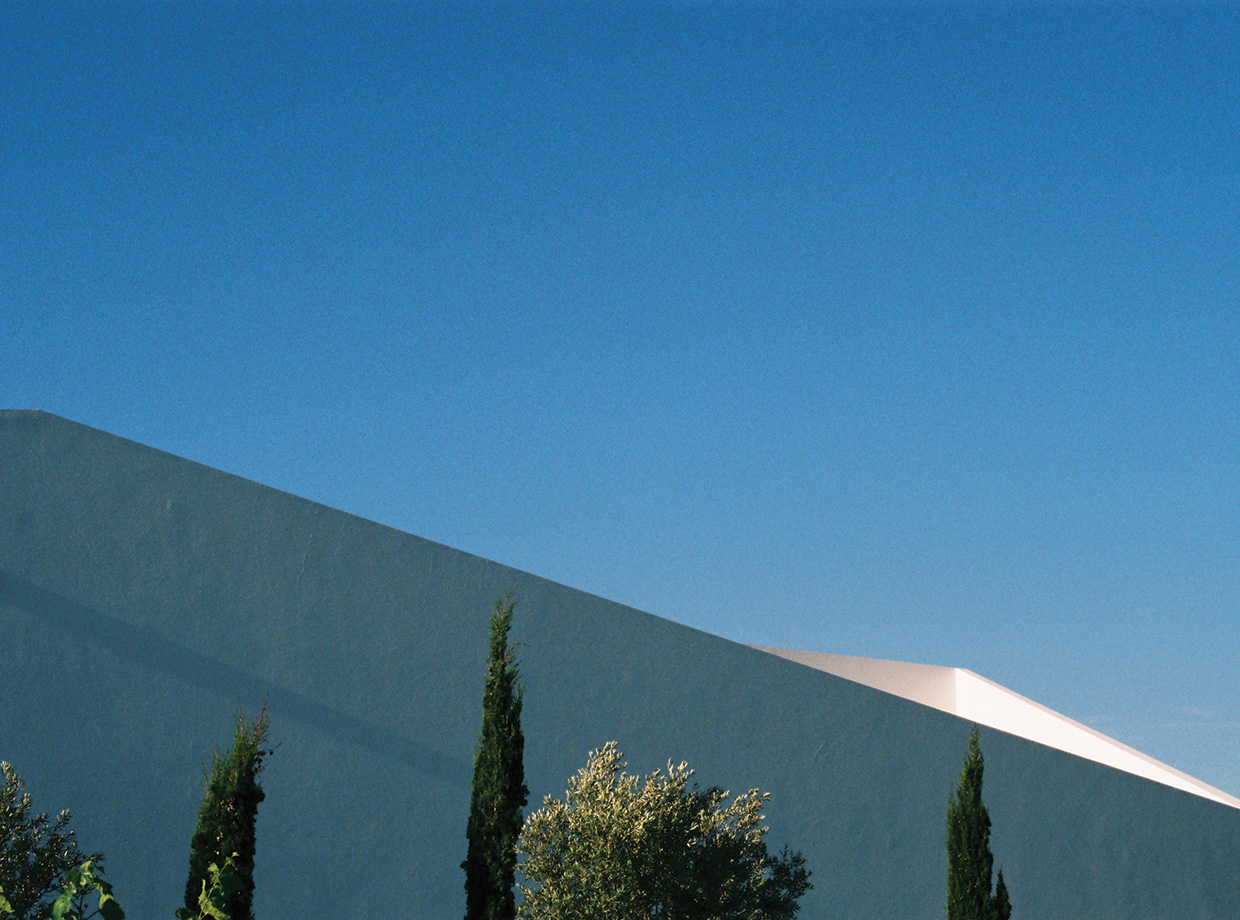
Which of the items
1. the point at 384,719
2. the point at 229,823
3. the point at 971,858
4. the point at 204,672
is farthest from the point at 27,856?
the point at 971,858

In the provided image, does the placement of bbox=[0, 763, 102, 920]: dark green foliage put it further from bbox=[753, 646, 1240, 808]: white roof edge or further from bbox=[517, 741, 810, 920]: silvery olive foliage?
bbox=[753, 646, 1240, 808]: white roof edge

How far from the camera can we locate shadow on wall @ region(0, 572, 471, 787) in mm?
14172

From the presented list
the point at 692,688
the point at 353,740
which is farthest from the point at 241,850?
the point at 692,688

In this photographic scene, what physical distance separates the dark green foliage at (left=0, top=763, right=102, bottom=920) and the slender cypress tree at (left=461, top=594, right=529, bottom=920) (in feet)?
11.5

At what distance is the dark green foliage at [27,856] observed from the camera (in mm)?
11375

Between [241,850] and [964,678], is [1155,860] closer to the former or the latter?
[964,678]

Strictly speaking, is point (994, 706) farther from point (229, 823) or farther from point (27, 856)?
point (27, 856)

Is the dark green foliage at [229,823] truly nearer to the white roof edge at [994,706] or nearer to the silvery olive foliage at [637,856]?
the silvery olive foliage at [637,856]

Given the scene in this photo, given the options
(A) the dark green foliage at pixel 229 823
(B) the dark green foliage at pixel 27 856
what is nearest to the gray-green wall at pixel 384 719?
(B) the dark green foliage at pixel 27 856

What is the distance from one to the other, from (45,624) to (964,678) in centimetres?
1625

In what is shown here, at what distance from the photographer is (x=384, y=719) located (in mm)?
14688

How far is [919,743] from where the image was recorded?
1577 centimetres

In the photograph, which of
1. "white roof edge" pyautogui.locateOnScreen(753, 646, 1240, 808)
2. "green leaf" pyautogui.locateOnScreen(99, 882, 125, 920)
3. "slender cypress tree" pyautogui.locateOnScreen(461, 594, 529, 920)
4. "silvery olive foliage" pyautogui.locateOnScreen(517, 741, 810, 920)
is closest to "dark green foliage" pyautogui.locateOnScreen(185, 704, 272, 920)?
"slender cypress tree" pyautogui.locateOnScreen(461, 594, 529, 920)

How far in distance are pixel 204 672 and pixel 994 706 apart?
46.4 ft
